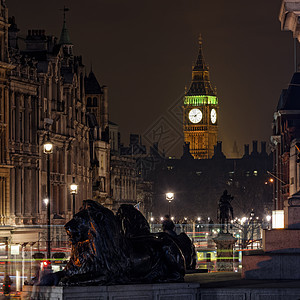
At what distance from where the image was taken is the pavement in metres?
22.2

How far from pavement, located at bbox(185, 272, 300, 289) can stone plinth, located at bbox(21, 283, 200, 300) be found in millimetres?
795

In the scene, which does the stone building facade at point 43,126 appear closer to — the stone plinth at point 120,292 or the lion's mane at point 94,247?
the lion's mane at point 94,247

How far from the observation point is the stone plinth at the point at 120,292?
20.6m

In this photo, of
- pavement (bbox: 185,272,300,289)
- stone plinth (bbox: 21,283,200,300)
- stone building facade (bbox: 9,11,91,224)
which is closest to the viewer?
stone plinth (bbox: 21,283,200,300)

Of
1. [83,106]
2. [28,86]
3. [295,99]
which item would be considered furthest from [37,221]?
[295,99]

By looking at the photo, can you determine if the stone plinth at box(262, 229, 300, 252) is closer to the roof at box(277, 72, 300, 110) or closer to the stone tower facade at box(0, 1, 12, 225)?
the stone tower facade at box(0, 1, 12, 225)

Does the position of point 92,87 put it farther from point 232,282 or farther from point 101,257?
point 101,257

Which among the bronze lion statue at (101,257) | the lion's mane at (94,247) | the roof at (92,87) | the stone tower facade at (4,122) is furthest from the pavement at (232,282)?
the roof at (92,87)

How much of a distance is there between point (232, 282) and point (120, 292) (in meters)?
3.09

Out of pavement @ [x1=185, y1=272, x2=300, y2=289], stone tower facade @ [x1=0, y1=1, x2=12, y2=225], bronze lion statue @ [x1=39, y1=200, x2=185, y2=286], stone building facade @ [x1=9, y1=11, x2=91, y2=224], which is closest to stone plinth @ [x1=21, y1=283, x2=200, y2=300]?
bronze lion statue @ [x1=39, y1=200, x2=185, y2=286]

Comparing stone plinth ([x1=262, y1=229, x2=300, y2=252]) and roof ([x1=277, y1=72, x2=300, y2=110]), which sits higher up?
roof ([x1=277, y1=72, x2=300, y2=110])

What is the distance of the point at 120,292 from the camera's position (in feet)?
68.5

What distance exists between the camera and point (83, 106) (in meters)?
105

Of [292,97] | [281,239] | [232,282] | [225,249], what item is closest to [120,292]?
[232,282]
